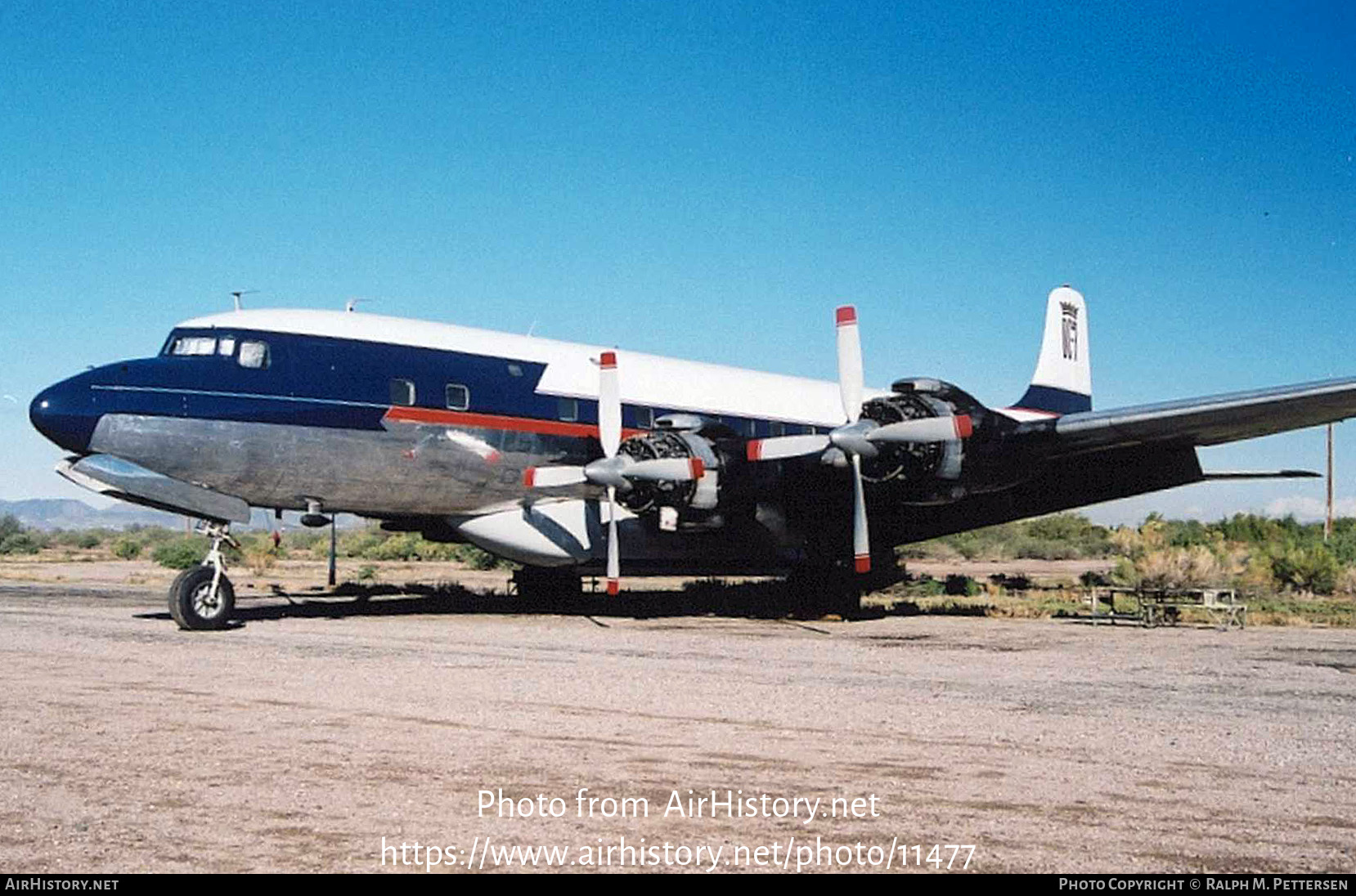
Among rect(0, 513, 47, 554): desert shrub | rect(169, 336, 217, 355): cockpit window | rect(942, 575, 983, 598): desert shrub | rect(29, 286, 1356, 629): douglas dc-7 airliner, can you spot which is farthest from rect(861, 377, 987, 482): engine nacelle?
rect(0, 513, 47, 554): desert shrub

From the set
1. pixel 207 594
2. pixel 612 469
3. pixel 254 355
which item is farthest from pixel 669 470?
pixel 207 594

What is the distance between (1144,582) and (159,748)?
22359mm

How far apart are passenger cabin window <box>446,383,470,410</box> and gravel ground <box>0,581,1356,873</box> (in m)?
4.14

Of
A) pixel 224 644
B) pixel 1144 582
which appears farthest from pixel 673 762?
pixel 1144 582

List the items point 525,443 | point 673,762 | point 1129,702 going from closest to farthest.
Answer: point 673,762, point 1129,702, point 525,443

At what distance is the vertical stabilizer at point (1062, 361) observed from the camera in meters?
24.0

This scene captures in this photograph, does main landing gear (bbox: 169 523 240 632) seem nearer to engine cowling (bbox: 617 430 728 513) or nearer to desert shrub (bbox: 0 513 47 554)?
engine cowling (bbox: 617 430 728 513)

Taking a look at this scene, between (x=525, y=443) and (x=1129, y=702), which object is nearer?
(x=1129, y=702)

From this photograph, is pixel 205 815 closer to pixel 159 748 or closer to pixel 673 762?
pixel 159 748

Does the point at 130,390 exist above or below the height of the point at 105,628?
above

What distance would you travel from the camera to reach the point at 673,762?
7.24 metres

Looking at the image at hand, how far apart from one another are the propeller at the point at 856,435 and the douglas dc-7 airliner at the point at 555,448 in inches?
1.2

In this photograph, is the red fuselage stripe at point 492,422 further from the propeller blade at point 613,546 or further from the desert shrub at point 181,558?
the desert shrub at point 181,558

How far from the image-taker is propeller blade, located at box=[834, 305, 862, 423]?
16.9m
